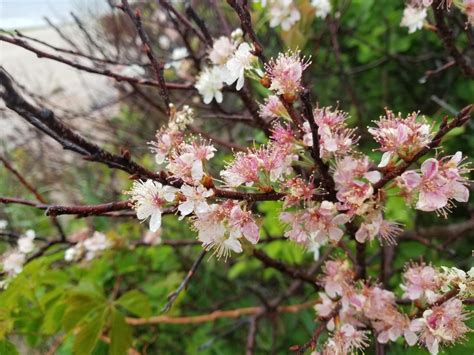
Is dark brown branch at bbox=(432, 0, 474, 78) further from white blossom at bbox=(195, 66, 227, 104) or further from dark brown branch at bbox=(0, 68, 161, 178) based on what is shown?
dark brown branch at bbox=(0, 68, 161, 178)

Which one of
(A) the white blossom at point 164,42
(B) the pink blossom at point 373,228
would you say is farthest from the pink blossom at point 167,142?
(A) the white blossom at point 164,42

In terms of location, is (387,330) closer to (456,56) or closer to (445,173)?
(445,173)

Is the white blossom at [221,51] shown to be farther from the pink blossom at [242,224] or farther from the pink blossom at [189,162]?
the pink blossom at [242,224]

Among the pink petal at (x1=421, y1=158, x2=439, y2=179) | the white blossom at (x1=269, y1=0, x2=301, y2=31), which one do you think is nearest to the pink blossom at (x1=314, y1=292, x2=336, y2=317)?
the pink petal at (x1=421, y1=158, x2=439, y2=179)

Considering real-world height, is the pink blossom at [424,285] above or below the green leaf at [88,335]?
above

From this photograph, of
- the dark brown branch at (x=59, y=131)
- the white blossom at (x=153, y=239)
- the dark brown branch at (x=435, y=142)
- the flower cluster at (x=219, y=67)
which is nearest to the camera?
the dark brown branch at (x=59, y=131)

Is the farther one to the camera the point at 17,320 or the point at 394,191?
the point at 17,320

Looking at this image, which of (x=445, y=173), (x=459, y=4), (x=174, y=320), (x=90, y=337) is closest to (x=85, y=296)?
(x=90, y=337)
